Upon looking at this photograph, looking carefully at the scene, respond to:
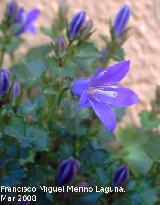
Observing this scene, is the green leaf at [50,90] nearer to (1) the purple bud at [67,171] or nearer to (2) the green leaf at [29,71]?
(1) the purple bud at [67,171]

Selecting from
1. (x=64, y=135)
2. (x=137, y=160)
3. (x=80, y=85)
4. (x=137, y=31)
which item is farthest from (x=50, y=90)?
(x=137, y=31)

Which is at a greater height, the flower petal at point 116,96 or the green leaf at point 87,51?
the green leaf at point 87,51

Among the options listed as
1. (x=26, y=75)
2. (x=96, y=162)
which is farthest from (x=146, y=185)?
(x=26, y=75)

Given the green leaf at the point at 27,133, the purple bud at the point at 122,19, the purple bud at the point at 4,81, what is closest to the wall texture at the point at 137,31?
the purple bud at the point at 122,19

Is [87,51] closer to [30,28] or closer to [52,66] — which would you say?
[52,66]

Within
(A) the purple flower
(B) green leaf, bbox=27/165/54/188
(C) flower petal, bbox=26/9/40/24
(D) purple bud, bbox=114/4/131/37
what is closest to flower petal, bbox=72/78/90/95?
(A) the purple flower

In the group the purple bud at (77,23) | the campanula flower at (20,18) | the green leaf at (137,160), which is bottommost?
the green leaf at (137,160)

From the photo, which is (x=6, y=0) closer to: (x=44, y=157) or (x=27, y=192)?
(x=44, y=157)

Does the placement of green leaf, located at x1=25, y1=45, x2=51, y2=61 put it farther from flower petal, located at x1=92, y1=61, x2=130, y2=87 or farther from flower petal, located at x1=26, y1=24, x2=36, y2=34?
flower petal, located at x1=92, y1=61, x2=130, y2=87
